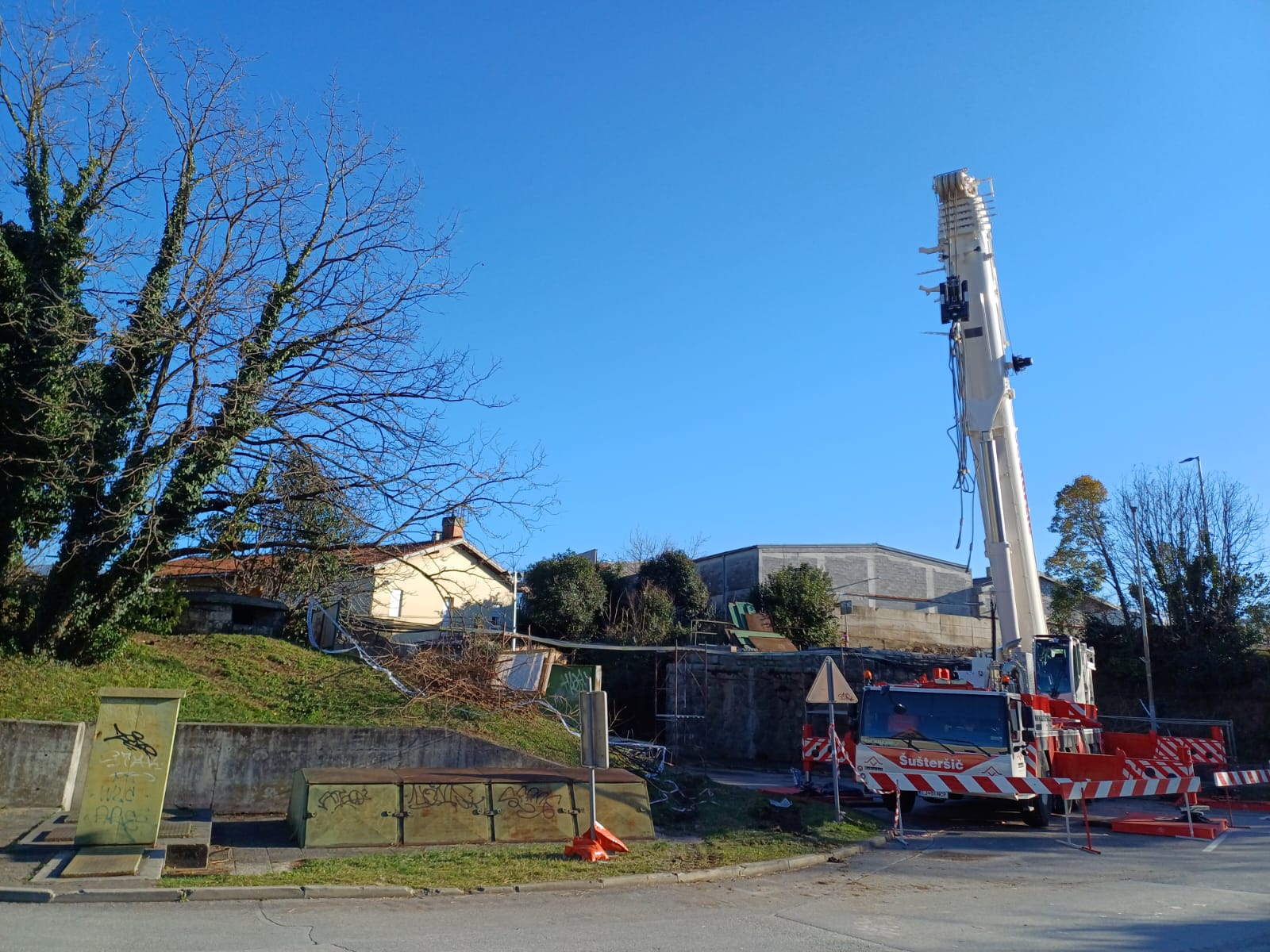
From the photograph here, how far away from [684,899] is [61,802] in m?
8.52

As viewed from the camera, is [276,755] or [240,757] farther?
[276,755]

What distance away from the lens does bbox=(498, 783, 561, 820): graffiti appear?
38.2ft

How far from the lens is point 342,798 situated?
10922mm

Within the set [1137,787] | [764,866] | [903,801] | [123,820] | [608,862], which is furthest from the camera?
[903,801]

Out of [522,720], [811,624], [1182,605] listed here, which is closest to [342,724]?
[522,720]

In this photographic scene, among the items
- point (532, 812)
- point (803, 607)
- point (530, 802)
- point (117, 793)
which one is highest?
point (803, 607)

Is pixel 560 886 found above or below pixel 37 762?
below

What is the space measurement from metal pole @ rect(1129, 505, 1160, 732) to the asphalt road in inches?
614

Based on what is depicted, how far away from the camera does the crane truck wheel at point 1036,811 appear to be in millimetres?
14688

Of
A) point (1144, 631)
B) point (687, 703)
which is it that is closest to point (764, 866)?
point (687, 703)

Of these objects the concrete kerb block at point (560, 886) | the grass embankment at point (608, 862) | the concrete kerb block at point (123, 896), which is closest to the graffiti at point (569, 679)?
the grass embankment at point (608, 862)

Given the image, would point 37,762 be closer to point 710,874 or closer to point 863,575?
point 710,874

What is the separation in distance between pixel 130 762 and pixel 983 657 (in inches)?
530

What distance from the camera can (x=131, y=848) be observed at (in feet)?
30.6
